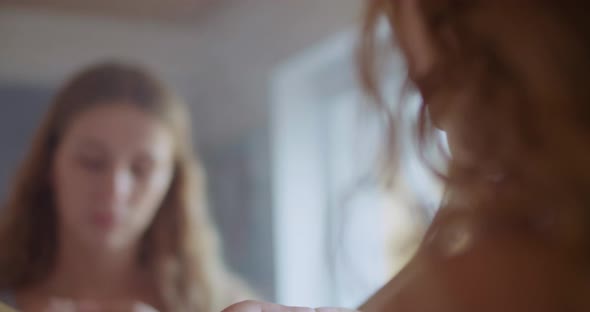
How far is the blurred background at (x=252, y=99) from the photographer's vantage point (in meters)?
1.19

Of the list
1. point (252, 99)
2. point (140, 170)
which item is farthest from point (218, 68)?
point (140, 170)

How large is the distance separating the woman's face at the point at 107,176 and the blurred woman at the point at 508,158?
604mm

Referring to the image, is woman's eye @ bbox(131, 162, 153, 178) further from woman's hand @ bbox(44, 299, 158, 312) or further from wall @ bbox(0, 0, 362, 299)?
wall @ bbox(0, 0, 362, 299)

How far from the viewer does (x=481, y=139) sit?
0.74 ft

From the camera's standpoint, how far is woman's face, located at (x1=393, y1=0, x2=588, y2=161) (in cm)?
21

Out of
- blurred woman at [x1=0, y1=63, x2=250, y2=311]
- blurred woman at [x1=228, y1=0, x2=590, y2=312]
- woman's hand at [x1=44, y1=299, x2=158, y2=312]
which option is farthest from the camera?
blurred woman at [x1=0, y1=63, x2=250, y2=311]

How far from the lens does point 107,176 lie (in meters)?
0.80

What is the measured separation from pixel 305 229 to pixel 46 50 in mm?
606

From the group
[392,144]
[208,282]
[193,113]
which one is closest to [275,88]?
[193,113]

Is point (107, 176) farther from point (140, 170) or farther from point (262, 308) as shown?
point (262, 308)

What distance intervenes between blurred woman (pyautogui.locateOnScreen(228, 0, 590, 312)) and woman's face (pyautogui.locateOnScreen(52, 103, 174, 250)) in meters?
0.60

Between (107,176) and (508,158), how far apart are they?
2.13 ft

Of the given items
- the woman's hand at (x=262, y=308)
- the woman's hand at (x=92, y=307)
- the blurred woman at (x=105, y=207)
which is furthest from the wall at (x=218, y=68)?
the woman's hand at (x=262, y=308)

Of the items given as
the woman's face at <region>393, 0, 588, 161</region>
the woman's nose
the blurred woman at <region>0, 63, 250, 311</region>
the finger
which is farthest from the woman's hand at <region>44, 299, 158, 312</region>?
the woman's face at <region>393, 0, 588, 161</region>
